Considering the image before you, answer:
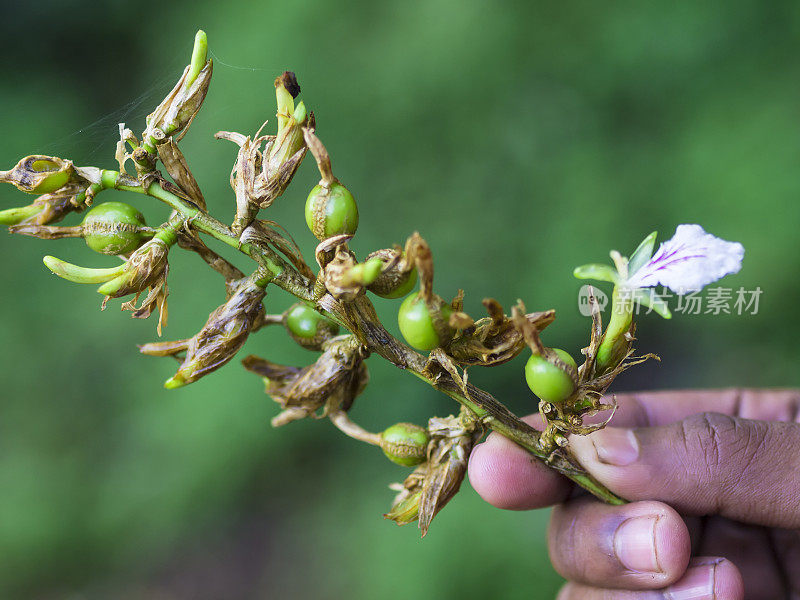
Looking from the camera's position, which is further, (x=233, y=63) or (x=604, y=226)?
(x=604, y=226)

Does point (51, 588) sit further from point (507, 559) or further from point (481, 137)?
point (481, 137)

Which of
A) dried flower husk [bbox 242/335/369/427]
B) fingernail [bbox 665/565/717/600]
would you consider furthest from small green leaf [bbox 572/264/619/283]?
fingernail [bbox 665/565/717/600]

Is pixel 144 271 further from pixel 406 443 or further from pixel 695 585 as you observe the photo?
pixel 695 585

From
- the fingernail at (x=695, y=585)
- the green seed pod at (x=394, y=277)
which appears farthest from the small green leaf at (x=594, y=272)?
the fingernail at (x=695, y=585)

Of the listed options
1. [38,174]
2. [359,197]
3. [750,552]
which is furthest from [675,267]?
[359,197]

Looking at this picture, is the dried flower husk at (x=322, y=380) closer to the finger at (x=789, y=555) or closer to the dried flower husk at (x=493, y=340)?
the dried flower husk at (x=493, y=340)

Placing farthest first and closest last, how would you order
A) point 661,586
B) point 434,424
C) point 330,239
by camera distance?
1. point 661,586
2. point 434,424
3. point 330,239

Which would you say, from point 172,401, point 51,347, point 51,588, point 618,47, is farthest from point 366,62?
point 51,588
